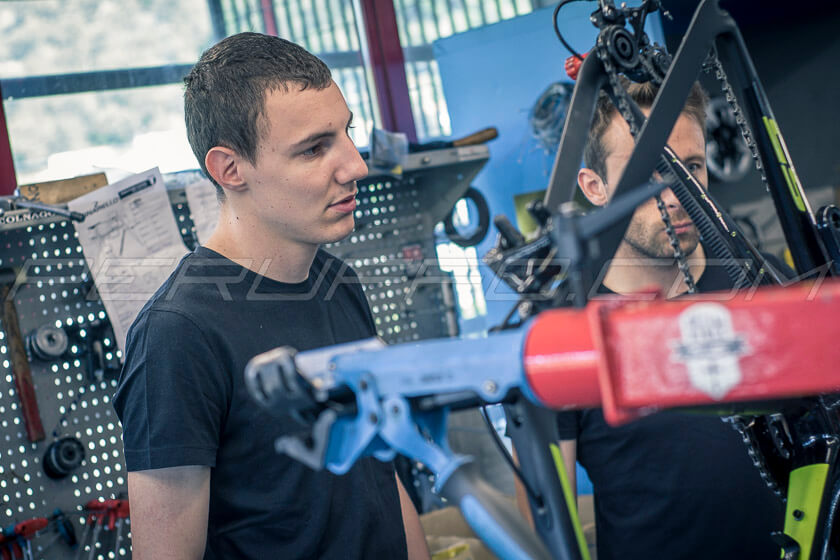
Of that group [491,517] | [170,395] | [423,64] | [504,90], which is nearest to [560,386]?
[491,517]

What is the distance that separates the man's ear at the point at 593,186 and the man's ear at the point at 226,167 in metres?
0.60

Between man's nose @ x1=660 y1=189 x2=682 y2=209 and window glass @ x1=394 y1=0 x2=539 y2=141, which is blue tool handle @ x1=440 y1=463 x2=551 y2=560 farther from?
window glass @ x1=394 y1=0 x2=539 y2=141

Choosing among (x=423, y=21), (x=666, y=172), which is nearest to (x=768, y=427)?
(x=666, y=172)

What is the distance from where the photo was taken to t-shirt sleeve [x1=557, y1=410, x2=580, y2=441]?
1.33m

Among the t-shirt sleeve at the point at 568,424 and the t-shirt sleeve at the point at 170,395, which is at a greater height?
the t-shirt sleeve at the point at 170,395

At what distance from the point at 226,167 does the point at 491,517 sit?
2.59 feet

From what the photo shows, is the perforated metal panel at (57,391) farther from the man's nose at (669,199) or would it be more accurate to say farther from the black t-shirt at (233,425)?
the man's nose at (669,199)

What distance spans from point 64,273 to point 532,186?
1.33 metres

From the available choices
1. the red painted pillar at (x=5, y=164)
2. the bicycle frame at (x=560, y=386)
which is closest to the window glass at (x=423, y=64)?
the red painted pillar at (x=5, y=164)

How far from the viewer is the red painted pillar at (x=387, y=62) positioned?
277 centimetres

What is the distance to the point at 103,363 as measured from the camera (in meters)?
1.84

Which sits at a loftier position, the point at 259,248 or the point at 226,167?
the point at 226,167

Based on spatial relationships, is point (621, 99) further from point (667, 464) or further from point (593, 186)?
point (667, 464)

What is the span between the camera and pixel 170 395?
108cm
